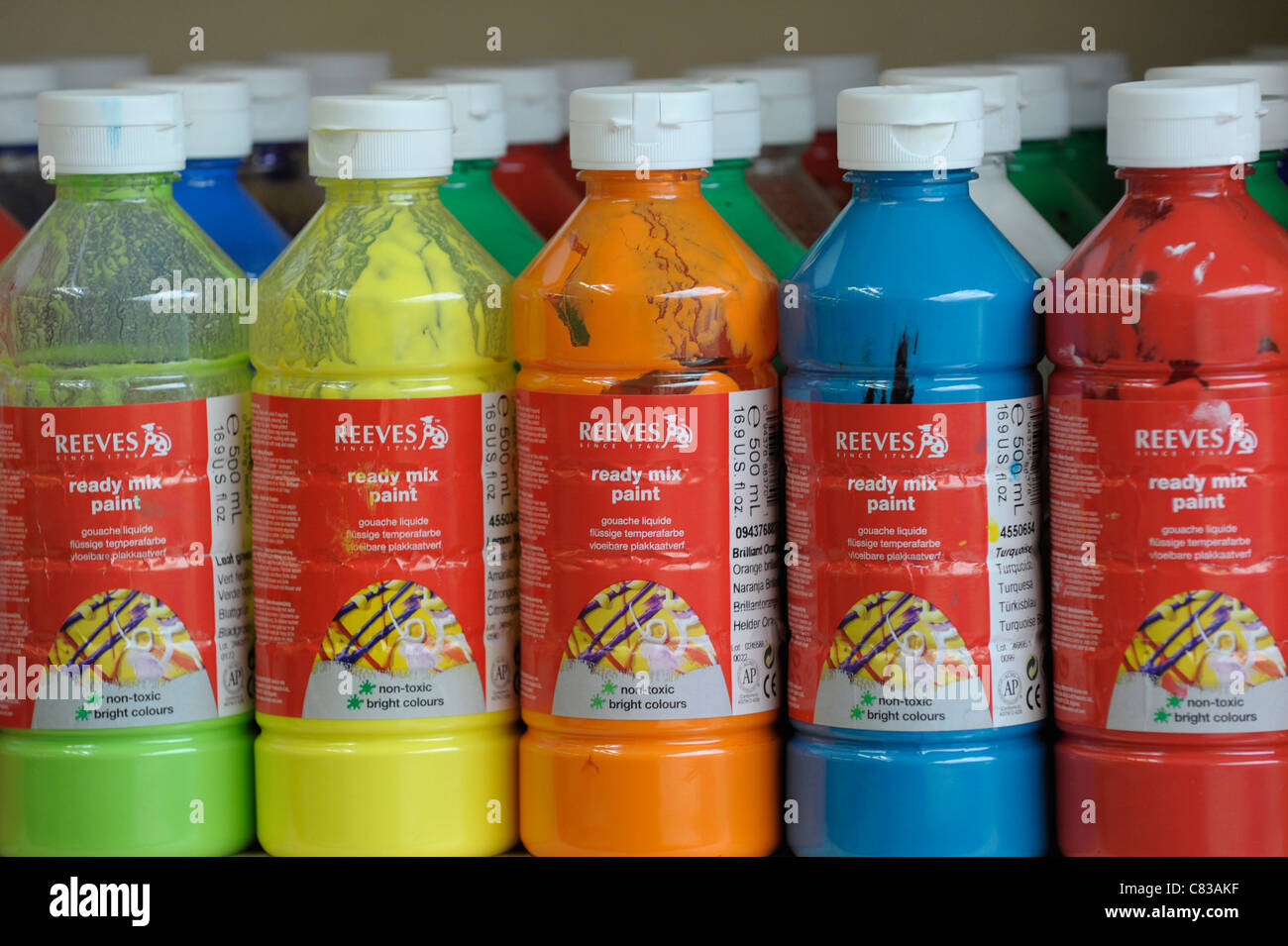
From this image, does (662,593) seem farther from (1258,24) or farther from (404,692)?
(1258,24)

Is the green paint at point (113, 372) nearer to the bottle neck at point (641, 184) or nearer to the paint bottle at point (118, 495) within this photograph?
the paint bottle at point (118, 495)

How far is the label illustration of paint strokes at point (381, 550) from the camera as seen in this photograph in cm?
130

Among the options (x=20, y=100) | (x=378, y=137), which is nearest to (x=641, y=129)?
(x=378, y=137)

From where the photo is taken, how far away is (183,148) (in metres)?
1.37

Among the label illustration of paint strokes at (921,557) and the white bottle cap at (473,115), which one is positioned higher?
the white bottle cap at (473,115)

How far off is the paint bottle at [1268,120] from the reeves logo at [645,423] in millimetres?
440

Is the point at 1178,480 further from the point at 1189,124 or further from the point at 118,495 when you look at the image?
the point at 118,495

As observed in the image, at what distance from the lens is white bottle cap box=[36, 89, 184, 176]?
4.29ft

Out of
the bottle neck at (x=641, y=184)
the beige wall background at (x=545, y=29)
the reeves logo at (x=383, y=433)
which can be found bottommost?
the reeves logo at (x=383, y=433)

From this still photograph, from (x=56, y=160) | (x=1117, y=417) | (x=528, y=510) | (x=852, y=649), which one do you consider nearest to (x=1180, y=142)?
(x=1117, y=417)

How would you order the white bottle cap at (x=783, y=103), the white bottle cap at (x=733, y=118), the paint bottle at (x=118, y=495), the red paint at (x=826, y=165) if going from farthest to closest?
the red paint at (x=826, y=165), the white bottle cap at (x=783, y=103), the white bottle cap at (x=733, y=118), the paint bottle at (x=118, y=495)

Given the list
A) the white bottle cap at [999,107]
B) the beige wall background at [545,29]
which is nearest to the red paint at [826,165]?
the beige wall background at [545,29]
